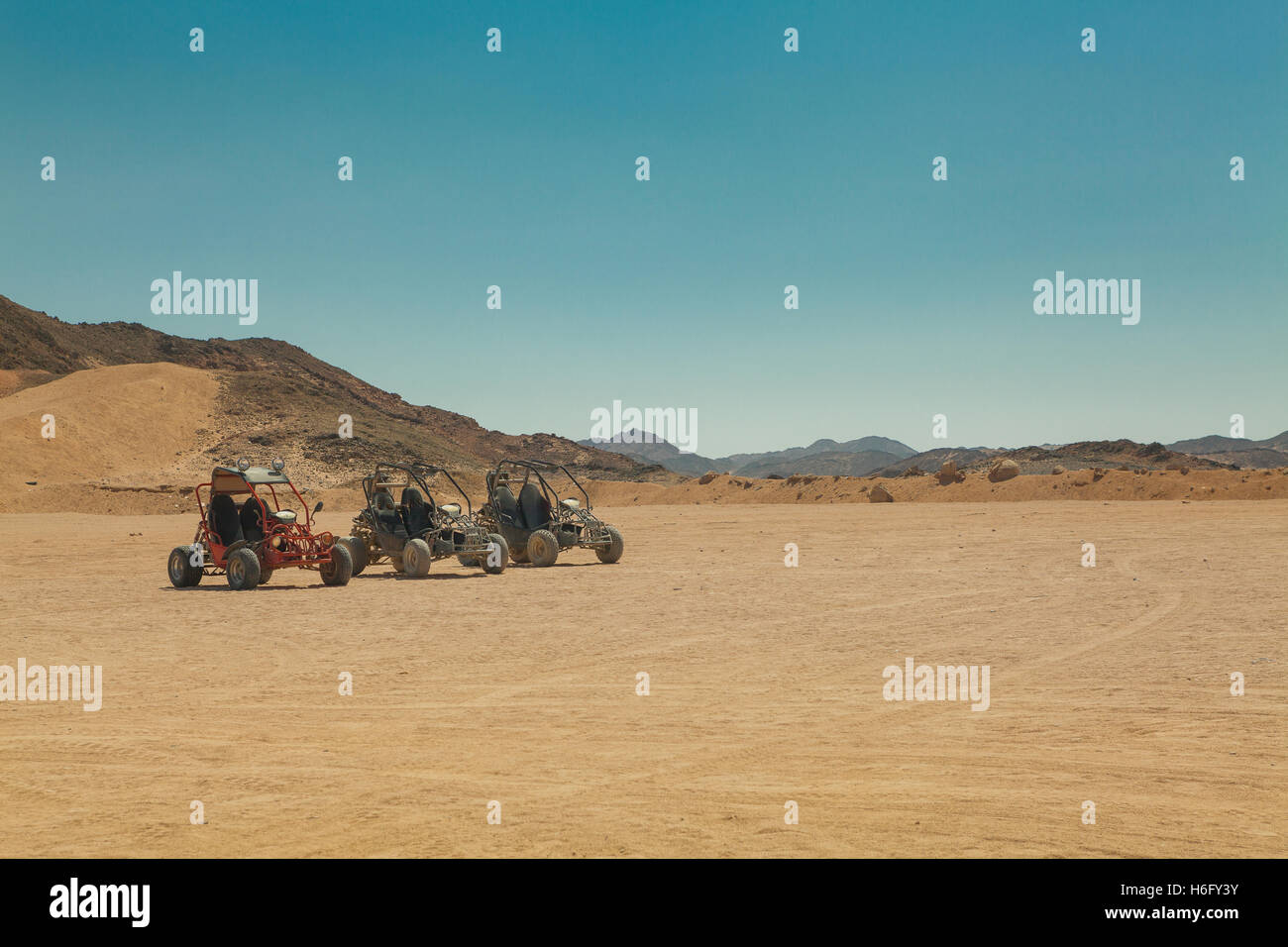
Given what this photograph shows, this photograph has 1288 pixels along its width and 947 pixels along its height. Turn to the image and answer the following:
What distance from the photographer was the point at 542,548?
914 inches

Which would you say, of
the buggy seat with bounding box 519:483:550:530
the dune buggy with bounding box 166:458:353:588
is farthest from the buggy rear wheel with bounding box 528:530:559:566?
the dune buggy with bounding box 166:458:353:588

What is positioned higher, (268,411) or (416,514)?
(268,411)

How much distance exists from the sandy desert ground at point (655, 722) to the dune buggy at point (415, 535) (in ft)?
7.82

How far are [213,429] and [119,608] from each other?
244 feet

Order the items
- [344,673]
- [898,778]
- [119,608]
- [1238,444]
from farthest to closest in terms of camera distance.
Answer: [1238,444]
[119,608]
[344,673]
[898,778]

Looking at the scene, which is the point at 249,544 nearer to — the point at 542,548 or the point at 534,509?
the point at 542,548

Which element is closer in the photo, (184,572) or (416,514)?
(184,572)

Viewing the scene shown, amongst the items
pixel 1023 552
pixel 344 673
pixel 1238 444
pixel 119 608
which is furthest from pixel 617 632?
pixel 1238 444

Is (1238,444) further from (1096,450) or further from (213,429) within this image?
(213,429)

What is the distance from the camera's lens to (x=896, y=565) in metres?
22.1

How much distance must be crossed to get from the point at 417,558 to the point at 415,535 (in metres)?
0.85

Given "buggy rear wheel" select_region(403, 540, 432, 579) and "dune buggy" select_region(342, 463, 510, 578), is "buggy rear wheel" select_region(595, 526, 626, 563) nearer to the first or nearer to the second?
"dune buggy" select_region(342, 463, 510, 578)

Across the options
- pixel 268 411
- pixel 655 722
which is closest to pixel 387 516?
pixel 655 722

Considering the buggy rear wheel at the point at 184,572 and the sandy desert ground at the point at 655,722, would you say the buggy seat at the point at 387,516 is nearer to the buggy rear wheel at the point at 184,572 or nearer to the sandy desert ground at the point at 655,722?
the sandy desert ground at the point at 655,722
